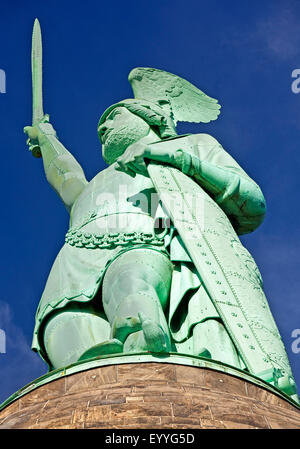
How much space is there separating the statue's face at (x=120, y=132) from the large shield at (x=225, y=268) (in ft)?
2.93

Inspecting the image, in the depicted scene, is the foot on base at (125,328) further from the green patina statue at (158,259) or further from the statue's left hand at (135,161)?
the statue's left hand at (135,161)

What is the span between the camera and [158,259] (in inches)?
339

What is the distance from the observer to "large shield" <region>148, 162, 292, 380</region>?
7.66 meters

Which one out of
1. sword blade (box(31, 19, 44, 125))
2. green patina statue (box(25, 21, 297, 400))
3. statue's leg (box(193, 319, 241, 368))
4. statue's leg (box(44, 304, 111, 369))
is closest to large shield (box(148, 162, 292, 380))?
green patina statue (box(25, 21, 297, 400))

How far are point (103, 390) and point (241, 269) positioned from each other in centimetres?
243

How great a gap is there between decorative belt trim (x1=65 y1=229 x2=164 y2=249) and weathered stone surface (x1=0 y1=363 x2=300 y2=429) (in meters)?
2.30

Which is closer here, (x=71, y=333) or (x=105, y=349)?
(x=105, y=349)

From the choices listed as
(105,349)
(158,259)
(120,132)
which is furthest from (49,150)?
(105,349)

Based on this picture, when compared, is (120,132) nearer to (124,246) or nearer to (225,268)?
(124,246)

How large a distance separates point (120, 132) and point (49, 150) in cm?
132

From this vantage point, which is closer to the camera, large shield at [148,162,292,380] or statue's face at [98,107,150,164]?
large shield at [148,162,292,380]

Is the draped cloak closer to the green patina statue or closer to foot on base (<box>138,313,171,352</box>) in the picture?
the green patina statue

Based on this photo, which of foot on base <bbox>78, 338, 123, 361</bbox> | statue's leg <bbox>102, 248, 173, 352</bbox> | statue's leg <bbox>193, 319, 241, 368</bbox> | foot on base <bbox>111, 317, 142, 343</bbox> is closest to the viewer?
statue's leg <bbox>102, 248, 173, 352</bbox>

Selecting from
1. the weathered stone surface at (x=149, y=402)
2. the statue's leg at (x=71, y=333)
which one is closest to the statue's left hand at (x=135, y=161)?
the statue's leg at (x=71, y=333)
